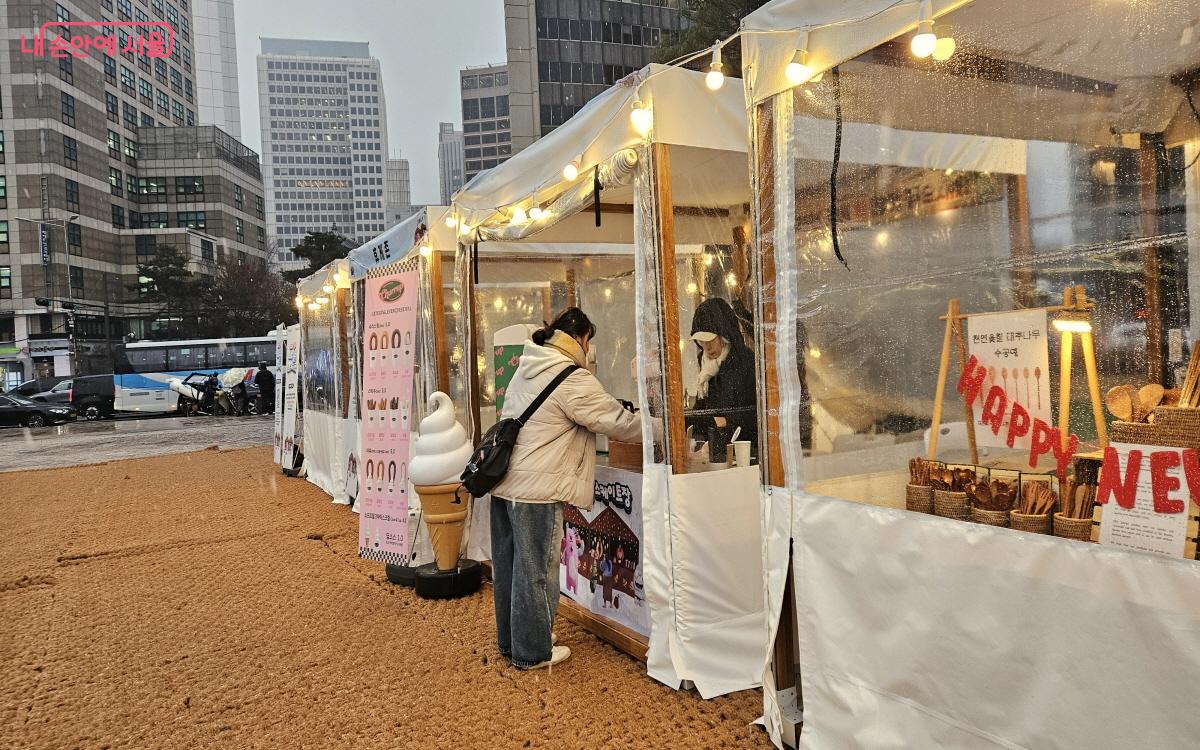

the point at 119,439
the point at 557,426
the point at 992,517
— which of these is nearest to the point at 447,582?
the point at 557,426

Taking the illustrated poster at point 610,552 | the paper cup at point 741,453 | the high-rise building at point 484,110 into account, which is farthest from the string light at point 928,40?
the high-rise building at point 484,110

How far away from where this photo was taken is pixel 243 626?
4.45 m

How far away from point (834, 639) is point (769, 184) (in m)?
1.50

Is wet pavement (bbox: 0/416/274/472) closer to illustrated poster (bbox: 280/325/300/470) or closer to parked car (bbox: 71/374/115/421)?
parked car (bbox: 71/374/115/421)

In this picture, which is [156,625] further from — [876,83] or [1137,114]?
[1137,114]

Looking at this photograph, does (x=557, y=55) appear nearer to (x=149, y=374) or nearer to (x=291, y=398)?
(x=149, y=374)

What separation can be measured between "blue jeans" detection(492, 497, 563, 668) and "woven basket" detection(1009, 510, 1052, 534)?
191cm

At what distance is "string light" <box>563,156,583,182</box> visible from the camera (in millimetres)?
3646

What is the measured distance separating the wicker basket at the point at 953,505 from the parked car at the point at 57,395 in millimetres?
30971

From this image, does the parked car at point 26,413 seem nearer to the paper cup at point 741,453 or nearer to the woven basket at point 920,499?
the paper cup at point 741,453

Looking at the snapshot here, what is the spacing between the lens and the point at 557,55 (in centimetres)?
4512

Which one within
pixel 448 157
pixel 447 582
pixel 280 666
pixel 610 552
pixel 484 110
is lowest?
pixel 280 666

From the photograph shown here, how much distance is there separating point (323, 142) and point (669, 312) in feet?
540

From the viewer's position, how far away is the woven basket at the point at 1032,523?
6.81ft
